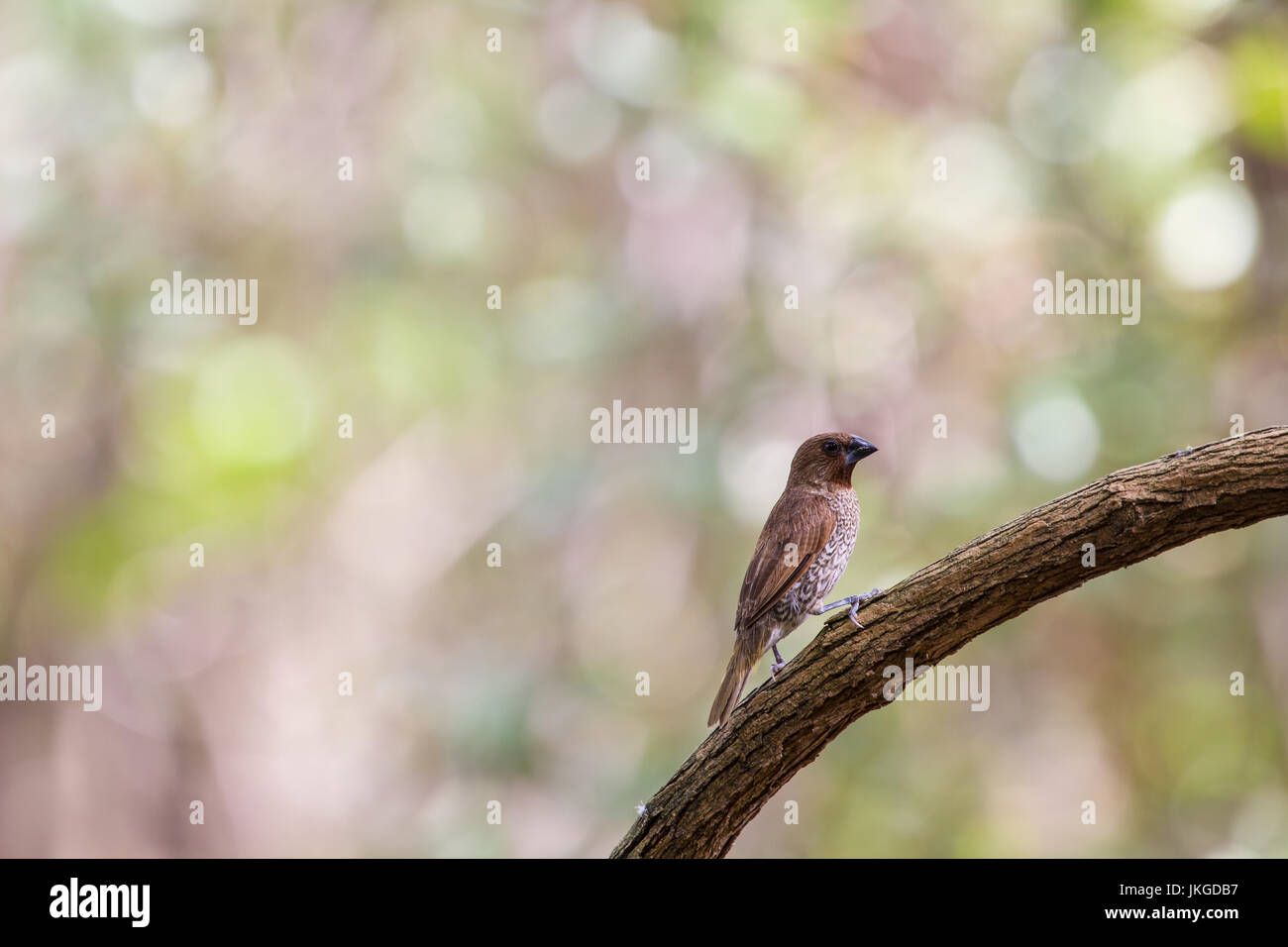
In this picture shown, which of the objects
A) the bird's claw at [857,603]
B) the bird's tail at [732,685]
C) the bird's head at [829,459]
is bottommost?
the bird's tail at [732,685]

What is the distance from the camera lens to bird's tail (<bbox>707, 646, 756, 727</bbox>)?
12.3 ft

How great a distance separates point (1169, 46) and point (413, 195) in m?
4.96

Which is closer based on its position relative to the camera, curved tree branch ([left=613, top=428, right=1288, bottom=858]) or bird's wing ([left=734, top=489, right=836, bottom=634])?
curved tree branch ([left=613, top=428, right=1288, bottom=858])

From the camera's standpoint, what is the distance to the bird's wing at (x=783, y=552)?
3826 millimetres

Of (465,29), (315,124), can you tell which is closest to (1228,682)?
(465,29)

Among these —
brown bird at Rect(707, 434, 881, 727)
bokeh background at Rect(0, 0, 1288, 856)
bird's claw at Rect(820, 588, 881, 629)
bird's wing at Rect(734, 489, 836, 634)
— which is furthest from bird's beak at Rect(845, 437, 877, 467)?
bokeh background at Rect(0, 0, 1288, 856)

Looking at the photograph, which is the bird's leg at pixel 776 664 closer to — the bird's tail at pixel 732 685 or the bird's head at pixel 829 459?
the bird's tail at pixel 732 685

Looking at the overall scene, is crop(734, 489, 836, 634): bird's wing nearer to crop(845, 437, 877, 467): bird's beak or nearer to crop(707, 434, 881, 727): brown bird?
crop(707, 434, 881, 727): brown bird

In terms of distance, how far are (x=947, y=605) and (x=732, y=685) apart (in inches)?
35.9

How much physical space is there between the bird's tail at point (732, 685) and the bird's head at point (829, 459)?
64 cm

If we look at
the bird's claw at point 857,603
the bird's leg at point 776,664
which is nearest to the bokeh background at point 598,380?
the bird's leg at point 776,664

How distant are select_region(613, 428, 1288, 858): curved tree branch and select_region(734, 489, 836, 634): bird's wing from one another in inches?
20.8

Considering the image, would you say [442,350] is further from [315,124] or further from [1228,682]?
[1228,682]

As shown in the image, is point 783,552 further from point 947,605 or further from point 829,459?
point 947,605
